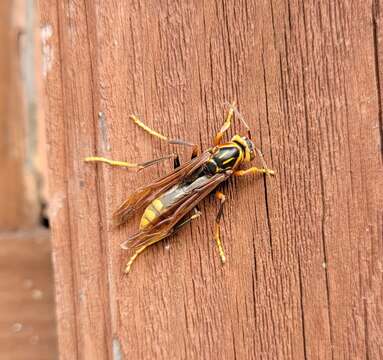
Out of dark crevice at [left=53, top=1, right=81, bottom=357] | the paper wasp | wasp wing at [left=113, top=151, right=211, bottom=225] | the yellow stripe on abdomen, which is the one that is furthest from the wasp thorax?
dark crevice at [left=53, top=1, right=81, bottom=357]

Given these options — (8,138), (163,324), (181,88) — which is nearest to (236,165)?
(181,88)

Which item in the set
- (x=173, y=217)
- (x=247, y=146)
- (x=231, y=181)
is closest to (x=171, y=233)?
(x=173, y=217)

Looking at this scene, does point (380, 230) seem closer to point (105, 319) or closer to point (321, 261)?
point (321, 261)

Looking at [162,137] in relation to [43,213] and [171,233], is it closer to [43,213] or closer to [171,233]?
[171,233]

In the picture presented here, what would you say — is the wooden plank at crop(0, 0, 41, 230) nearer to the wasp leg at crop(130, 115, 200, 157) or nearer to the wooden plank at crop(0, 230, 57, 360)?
the wooden plank at crop(0, 230, 57, 360)

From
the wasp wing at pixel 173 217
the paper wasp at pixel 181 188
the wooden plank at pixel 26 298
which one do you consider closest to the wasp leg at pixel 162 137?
the paper wasp at pixel 181 188
